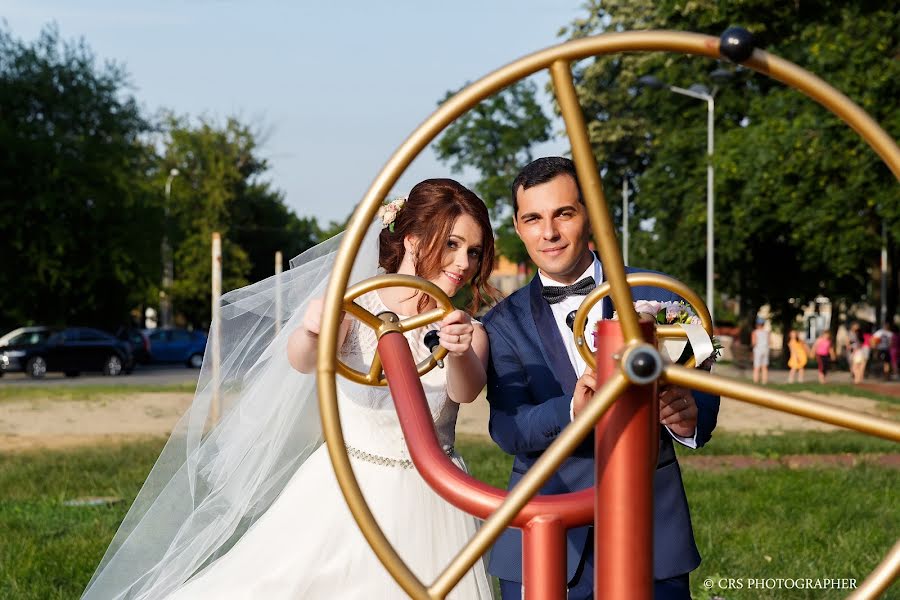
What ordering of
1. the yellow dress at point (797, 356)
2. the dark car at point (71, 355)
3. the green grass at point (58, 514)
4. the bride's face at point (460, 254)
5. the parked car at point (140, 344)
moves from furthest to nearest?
the parked car at point (140, 344)
the dark car at point (71, 355)
the yellow dress at point (797, 356)
the green grass at point (58, 514)
the bride's face at point (460, 254)

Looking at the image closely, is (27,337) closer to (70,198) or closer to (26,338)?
(26,338)

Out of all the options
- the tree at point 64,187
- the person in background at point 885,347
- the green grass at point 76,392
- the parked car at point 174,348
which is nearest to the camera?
the green grass at point 76,392

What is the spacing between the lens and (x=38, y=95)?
32031 millimetres

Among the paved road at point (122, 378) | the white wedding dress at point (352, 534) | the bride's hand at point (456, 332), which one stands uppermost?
the bride's hand at point (456, 332)

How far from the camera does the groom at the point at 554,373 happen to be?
6.80 feet

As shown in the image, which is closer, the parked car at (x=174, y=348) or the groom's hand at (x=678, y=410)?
the groom's hand at (x=678, y=410)

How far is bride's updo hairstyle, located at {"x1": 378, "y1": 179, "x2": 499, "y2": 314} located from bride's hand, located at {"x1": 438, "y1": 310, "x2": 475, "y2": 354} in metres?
1.40

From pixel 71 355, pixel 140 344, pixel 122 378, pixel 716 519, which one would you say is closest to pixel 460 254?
pixel 716 519

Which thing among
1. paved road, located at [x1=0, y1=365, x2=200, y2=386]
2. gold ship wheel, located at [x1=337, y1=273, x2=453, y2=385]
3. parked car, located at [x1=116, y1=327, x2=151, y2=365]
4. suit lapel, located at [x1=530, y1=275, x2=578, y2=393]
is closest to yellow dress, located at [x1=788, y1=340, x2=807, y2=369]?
paved road, located at [x1=0, y1=365, x2=200, y2=386]

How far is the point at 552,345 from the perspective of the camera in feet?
7.09

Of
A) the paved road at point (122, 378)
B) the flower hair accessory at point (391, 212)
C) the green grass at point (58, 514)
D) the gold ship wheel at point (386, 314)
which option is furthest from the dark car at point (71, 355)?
the gold ship wheel at point (386, 314)

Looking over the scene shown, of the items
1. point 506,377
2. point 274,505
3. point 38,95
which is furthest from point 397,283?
point 38,95

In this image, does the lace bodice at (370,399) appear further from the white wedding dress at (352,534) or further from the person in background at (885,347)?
the person in background at (885,347)

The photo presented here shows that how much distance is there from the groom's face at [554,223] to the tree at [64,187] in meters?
30.6
